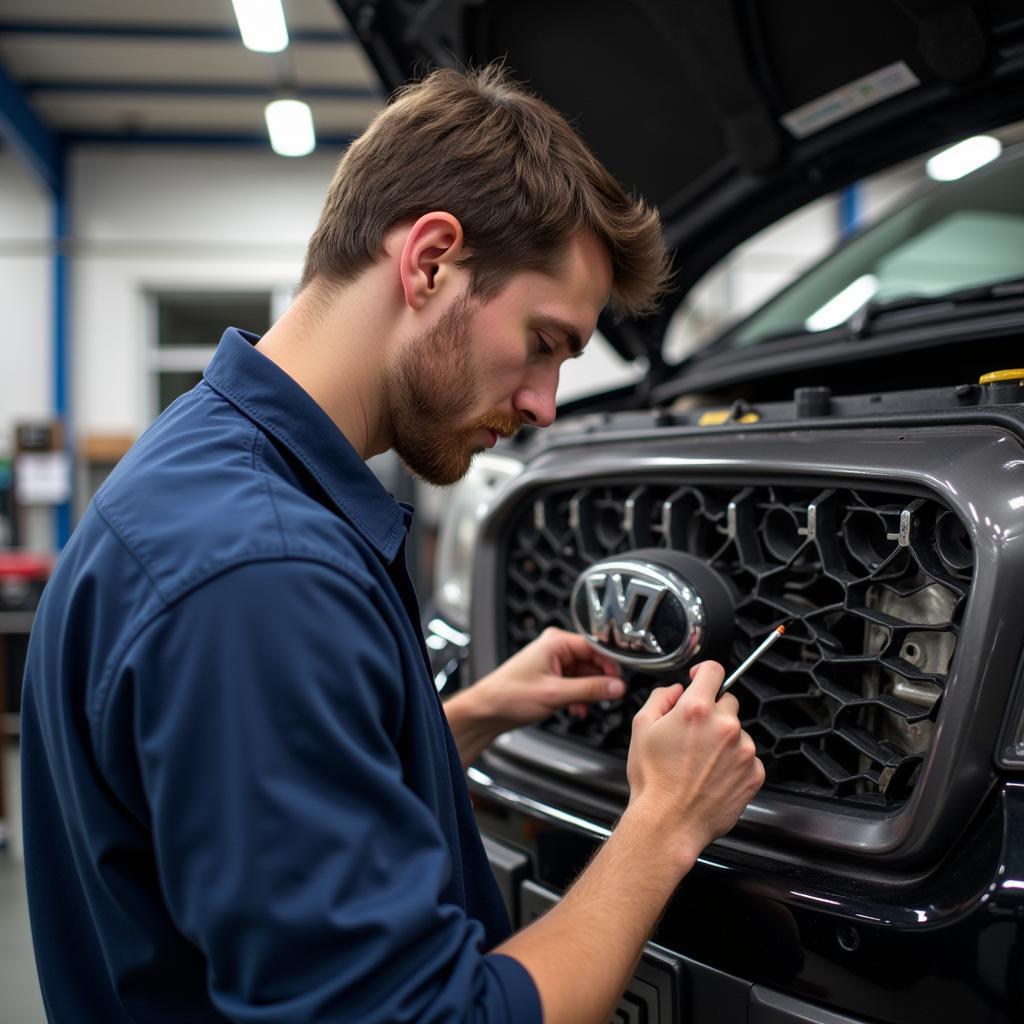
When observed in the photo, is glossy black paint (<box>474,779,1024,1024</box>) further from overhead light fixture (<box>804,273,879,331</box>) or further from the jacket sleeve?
overhead light fixture (<box>804,273,879,331</box>)

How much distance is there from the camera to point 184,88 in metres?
7.03

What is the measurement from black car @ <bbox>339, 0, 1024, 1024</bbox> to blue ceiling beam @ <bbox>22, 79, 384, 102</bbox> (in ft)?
18.7

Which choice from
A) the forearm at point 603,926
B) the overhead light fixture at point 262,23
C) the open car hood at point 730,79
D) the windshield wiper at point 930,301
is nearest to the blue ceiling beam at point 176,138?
the overhead light fixture at point 262,23

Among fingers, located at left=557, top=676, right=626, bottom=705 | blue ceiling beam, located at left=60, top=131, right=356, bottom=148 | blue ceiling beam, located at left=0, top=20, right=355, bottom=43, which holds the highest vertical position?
blue ceiling beam, located at left=0, top=20, right=355, bottom=43

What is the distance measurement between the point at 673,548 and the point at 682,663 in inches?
7.0

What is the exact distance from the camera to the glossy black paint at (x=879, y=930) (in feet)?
2.71

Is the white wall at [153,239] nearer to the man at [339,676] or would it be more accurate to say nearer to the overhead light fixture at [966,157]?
the overhead light fixture at [966,157]

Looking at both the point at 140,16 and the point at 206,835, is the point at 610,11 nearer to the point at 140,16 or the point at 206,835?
the point at 206,835

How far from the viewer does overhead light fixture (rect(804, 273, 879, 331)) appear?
198cm

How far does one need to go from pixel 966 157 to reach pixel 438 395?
2071mm

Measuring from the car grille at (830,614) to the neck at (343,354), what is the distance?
1.49 feet

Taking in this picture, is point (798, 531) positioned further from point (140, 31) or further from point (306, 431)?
point (140, 31)

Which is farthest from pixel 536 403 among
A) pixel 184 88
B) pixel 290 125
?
pixel 184 88

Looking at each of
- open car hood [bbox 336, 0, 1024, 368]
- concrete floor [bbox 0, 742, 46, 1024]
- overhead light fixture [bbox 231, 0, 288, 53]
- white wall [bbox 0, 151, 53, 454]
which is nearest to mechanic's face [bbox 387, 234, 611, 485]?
open car hood [bbox 336, 0, 1024, 368]
